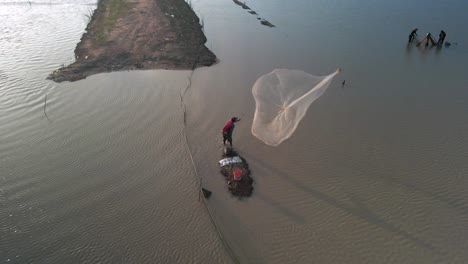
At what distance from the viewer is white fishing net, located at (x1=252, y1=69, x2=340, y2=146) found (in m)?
7.75

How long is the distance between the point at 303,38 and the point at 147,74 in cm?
871

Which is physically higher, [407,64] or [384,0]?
[384,0]

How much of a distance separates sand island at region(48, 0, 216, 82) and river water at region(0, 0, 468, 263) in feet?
2.51

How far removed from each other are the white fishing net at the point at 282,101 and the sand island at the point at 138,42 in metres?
6.23

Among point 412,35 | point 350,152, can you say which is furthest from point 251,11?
point 350,152

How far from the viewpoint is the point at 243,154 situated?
897 centimetres

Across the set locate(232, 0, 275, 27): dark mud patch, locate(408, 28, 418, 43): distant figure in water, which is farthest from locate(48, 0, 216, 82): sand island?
locate(408, 28, 418, 43): distant figure in water

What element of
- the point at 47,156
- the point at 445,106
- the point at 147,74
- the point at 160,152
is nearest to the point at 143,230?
the point at 160,152

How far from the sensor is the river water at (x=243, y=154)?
662 cm

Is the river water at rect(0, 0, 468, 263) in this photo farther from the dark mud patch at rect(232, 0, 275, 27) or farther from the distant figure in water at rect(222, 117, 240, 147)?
the dark mud patch at rect(232, 0, 275, 27)

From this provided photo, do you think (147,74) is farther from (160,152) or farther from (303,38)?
(303,38)

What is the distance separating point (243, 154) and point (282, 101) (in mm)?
1861

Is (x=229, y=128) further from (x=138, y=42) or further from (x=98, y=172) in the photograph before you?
(x=138, y=42)

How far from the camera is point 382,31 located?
18.0m
